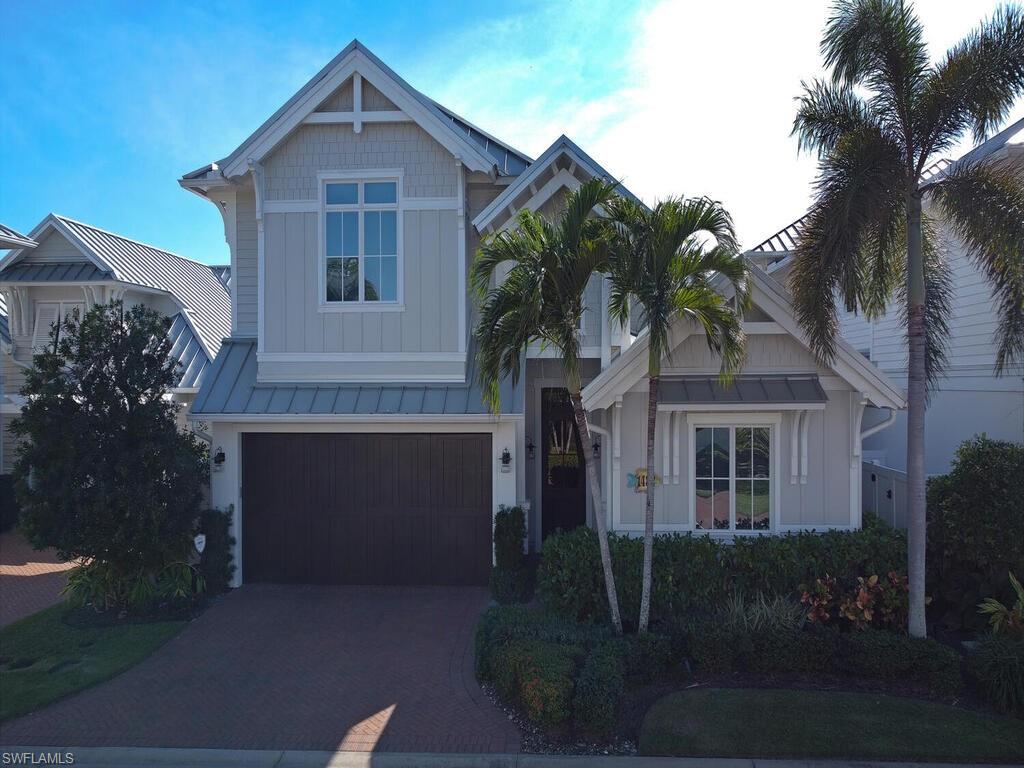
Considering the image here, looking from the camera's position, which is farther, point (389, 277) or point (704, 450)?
point (389, 277)

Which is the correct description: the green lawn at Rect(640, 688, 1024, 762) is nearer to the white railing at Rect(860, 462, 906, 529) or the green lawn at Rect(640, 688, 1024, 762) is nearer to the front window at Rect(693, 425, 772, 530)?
the front window at Rect(693, 425, 772, 530)

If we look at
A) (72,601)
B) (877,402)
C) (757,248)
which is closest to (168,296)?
(72,601)

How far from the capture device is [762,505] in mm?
9359

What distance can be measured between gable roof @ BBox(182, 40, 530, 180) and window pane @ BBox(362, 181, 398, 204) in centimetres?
101

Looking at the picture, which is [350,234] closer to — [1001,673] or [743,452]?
[743,452]

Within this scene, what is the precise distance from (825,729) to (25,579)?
40.2 ft

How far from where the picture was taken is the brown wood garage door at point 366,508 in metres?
10.7

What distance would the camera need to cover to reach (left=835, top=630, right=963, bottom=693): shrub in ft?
22.9

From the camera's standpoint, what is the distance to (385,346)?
10711 millimetres

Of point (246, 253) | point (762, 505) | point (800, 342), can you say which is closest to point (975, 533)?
point (762, 505)

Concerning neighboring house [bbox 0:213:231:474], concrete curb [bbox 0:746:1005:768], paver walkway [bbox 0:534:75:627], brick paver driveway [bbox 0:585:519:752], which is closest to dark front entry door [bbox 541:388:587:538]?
brick paver driveway [bbox 0:585:519:752]

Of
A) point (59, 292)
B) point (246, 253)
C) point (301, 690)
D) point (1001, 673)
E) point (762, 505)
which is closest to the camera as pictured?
point (1001, 673)

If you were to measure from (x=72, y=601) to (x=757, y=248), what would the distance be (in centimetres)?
1529

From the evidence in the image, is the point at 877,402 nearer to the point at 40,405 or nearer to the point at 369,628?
the point at 369,628
